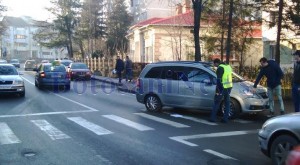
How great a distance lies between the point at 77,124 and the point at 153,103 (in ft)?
11.3

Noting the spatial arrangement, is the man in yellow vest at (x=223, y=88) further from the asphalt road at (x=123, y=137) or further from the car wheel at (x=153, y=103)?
the car wheel at (x=153, y=103)

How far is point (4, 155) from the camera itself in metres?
6.97

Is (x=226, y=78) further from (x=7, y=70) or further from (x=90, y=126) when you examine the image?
(x=7, y=70)

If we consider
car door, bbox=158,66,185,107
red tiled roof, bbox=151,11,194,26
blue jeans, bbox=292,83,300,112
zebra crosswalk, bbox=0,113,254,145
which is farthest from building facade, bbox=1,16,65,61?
blue jeans, bbox=292,83,300,112

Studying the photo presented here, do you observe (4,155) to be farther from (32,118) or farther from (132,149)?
(32,118)

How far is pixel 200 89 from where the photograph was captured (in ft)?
38.5

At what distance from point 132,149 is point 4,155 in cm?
237

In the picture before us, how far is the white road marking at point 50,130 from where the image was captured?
28.3ft

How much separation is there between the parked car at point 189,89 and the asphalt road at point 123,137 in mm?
390

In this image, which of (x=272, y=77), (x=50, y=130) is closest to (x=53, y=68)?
(x=50, y=130)

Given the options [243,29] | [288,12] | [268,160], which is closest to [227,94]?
[268,160]

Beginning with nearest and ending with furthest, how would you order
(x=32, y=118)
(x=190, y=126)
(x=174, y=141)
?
(x=174, y=141) → (x=190, y=126) → (x=32, y=118)

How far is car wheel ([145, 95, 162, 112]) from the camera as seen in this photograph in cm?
1283

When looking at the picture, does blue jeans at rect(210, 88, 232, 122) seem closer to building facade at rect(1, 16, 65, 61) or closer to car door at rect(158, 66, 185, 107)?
car door at rect(158, 66, 185, 107)
